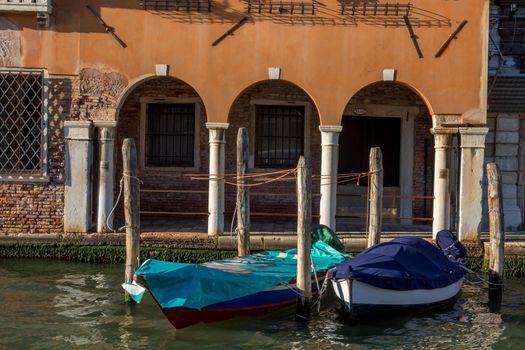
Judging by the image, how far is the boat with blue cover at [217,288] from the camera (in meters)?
8.09

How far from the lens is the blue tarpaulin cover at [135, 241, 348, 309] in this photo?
26.5 feet

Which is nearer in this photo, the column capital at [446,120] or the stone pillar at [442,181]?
the stone pillar at [442,181]

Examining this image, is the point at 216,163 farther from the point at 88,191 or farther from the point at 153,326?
the point at 153,326

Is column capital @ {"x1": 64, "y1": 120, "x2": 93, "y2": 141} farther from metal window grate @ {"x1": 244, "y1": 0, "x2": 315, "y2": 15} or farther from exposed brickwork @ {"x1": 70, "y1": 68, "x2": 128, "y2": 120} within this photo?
metal window grate @ {"x1": 244, "y1": 0, "x2": 315, "y2": 15}

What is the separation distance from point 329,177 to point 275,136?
2.38 m

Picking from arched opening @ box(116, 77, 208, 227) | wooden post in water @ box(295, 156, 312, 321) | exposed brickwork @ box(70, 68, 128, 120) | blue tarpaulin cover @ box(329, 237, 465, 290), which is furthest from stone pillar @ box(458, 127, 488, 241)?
exposed brickwork @ box(70, 68, 128, 120)

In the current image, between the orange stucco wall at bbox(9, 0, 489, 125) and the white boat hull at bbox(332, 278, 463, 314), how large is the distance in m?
3.46

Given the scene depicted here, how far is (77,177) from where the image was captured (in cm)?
1179

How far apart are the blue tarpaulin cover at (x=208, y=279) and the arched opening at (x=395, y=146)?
4.51 meters

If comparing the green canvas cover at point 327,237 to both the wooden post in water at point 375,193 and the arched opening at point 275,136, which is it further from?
the arched opening at point 275,136

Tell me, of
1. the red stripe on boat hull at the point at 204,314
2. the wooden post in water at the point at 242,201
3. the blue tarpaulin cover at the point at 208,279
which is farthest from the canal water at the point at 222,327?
the wooden post in water at the point at 242,201

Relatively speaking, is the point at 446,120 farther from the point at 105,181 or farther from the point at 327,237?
the point at 105,181

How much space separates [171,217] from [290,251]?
3722mm

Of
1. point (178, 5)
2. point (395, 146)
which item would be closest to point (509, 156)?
point (395, 146)
